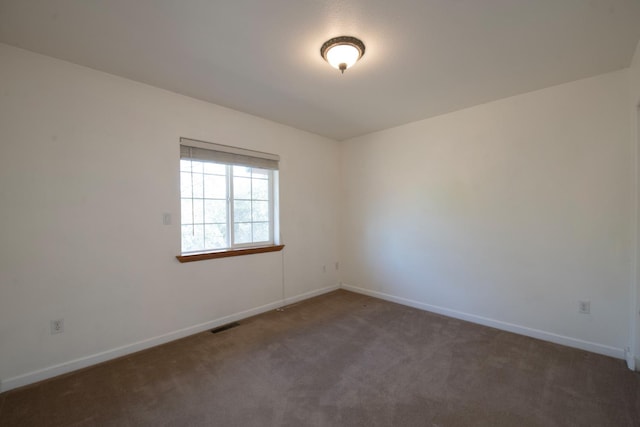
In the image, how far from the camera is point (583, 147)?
8.54 ft

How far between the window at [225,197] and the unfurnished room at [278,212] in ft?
0.09

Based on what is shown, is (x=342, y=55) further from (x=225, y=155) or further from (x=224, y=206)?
(x=224, y=206)

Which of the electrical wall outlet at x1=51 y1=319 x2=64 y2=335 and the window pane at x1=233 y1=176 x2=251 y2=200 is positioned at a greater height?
the window pane at x1=233 y1=176 x2=251 y2=200

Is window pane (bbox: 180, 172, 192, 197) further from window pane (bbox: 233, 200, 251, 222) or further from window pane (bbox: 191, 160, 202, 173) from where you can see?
window pane (bbox: 233, 200, 251, 222)

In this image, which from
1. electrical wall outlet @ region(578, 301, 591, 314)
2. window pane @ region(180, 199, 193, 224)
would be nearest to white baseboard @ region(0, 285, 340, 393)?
window pane @ region(180, 199, 193, 224)

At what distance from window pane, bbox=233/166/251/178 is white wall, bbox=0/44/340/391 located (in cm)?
33

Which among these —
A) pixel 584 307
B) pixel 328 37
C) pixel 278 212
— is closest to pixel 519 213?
pixel 584 307

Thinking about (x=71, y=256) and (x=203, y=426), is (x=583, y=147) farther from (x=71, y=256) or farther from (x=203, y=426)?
(x=71, y=256)

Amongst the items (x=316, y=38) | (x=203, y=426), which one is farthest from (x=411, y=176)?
(x=203, y=426)

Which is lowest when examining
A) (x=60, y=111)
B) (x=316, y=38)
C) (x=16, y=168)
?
(x=16, y=168)

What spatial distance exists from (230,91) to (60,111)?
4.58 feet

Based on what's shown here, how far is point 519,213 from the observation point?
2.96 meters

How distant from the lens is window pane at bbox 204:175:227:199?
3.23 m

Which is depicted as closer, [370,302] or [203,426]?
[203,426]
